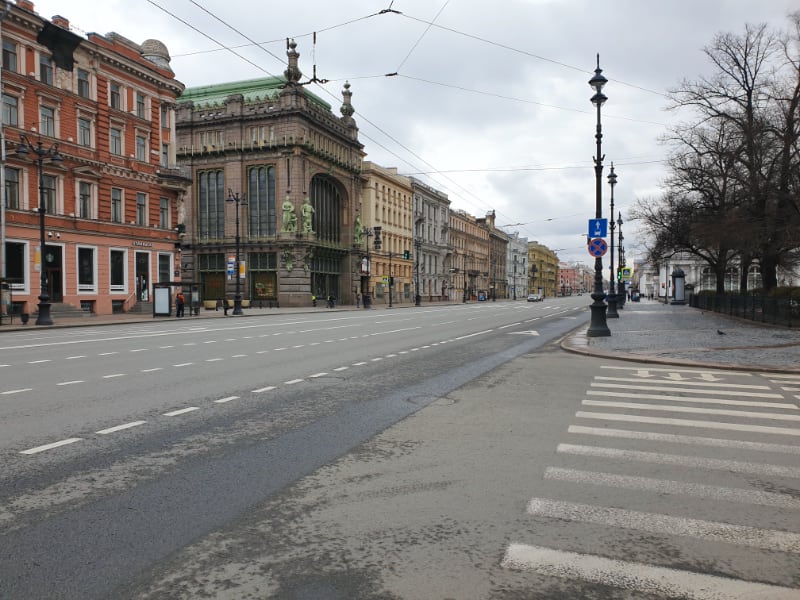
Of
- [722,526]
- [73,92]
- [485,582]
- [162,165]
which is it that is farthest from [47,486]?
[162,165]

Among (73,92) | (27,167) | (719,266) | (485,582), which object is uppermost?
(73,92)

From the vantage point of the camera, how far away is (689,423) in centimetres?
748

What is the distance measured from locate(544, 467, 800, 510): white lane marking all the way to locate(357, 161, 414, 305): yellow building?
6237 centimetres

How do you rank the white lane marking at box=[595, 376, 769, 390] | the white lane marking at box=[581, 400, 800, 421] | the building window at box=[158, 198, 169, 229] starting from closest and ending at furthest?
the white lane marking at box=[581, 400, 800, 421]
the white lane marking at box=[595, 376, 769, 390]
the building window at box=[158, 198, 169, 229]

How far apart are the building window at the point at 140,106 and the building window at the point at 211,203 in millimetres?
19086

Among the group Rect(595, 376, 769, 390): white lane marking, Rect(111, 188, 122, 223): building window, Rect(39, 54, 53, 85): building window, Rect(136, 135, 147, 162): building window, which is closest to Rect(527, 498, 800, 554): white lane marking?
Rect(595, 376, 769, 390): white lane marking

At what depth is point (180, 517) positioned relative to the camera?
4.31 meters

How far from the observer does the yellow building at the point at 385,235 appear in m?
74.0

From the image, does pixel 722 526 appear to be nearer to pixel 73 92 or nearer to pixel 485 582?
pixel 485 582

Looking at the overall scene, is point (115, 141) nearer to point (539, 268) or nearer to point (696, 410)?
point (696, 410)

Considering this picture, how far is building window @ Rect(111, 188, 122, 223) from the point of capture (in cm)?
4034

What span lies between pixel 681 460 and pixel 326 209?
204 ft

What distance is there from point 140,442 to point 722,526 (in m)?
5.32

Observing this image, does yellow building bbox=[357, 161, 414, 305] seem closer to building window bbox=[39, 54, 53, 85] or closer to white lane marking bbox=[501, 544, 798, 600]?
building window bbox=[39, 54, 53, 85]
